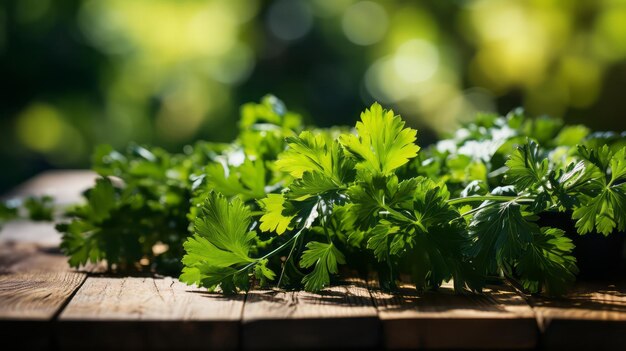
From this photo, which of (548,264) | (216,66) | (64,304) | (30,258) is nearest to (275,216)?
(64,304)

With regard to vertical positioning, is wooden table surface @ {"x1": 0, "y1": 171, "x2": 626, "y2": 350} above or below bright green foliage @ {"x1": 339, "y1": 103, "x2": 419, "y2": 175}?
below

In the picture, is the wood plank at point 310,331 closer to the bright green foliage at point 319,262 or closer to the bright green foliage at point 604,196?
the bright green foliage at point 319,262

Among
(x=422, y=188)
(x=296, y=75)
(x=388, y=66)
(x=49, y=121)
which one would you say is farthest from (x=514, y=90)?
(x=422, y=188)

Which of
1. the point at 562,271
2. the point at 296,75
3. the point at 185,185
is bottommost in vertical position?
the point at 562,271

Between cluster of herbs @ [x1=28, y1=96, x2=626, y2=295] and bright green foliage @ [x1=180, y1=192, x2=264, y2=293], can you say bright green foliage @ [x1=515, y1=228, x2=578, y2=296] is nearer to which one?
cluster of herbs @ [x1=28, y1=96, x2=626, y2=295]

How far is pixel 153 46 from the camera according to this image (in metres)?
6.95

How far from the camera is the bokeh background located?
6516 millimetres

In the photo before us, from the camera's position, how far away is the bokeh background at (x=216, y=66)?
6.52 meters

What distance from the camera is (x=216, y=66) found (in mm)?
6887

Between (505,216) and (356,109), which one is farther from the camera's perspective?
(356,109)

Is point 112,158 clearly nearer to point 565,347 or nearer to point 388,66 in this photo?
point 565,347

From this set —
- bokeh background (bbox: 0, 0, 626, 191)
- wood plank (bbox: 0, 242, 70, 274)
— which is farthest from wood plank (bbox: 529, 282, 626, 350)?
bokeh background (bbox: 0, 0, 626, 191)

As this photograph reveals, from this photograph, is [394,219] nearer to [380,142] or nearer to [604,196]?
[380,142]

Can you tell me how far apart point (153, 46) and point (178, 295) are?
20.1 ft
